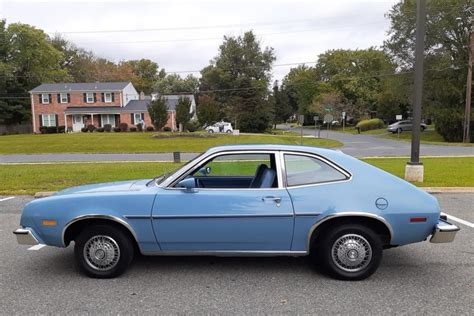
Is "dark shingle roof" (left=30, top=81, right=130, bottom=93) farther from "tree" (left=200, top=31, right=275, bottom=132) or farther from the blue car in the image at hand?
the blue car

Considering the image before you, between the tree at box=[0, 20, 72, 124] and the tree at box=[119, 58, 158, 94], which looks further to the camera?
the tree at box=[119, 58, 158, 94]

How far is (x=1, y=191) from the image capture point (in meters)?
10.6

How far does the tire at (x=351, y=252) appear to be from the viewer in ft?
14.1

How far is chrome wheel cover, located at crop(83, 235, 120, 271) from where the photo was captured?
4.43 metres

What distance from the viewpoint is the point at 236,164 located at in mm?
5305

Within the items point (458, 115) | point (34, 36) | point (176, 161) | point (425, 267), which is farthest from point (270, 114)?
point (425, 267)

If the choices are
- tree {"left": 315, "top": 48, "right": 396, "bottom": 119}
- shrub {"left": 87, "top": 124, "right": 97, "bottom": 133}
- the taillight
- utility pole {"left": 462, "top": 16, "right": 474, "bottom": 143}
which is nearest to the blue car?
the taillight

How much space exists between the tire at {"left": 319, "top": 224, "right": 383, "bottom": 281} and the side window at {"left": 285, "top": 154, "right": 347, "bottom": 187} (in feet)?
1.82

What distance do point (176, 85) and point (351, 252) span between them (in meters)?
84.4

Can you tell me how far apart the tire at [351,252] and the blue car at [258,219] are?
0.03 ft

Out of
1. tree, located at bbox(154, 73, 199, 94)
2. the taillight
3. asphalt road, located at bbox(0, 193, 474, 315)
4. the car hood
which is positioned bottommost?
asphalt road, located at bbox(0, 193, 474, 315)

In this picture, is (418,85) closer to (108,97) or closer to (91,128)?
(91,128)

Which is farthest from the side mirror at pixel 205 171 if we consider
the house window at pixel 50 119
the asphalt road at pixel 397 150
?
the house window at pixel 50 119

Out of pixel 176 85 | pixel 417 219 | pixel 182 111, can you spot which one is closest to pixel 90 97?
pixel 182 111
